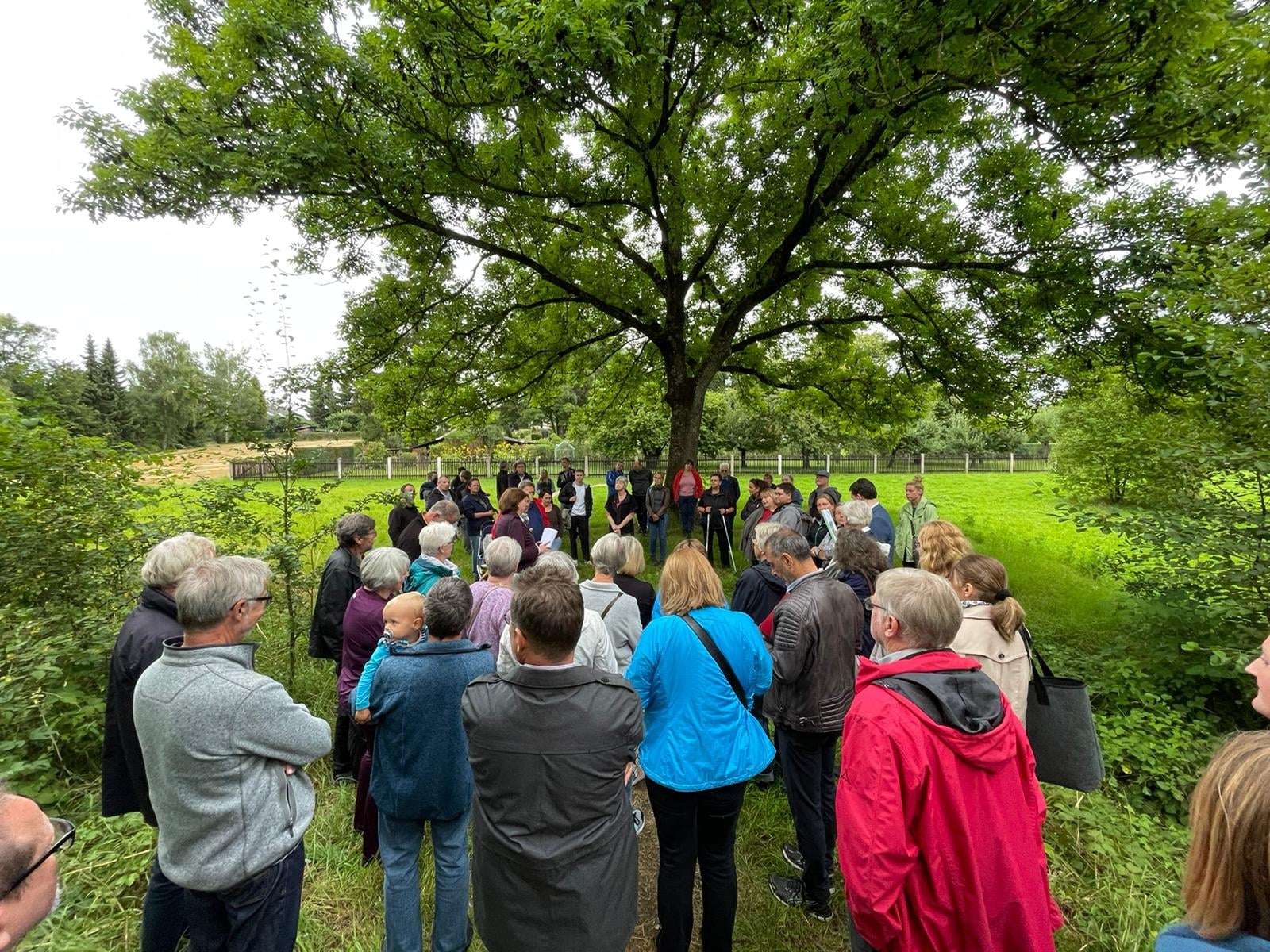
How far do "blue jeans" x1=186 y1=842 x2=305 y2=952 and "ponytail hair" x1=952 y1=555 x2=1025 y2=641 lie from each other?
3182mm

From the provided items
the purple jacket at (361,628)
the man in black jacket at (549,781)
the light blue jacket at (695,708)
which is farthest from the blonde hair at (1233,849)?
the purple jacket at (361,628)

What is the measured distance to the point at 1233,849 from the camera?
964 millimetres

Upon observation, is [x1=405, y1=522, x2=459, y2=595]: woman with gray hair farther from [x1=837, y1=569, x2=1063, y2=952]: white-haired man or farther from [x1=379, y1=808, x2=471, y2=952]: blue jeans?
[x1=837, y1=569, x2=1063, y2=952]: white-haired man

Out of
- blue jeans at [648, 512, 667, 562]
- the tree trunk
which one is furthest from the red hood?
the tree trunk

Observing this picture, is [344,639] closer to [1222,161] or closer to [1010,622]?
[1010,622]

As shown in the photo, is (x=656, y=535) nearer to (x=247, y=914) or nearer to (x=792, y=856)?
(x=792, y=856)

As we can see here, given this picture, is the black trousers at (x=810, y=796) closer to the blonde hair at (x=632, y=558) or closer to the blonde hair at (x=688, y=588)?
the blonde hair at (x=688, y=588)

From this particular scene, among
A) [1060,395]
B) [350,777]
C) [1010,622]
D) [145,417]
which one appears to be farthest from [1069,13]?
[145,417]

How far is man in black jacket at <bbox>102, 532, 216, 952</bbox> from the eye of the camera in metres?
2.29

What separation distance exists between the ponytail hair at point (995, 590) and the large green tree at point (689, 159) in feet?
13.3

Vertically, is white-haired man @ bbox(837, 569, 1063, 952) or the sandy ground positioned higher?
the sandy ground

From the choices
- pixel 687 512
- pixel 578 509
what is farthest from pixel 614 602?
pixel 687 512

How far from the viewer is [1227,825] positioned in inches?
38.5

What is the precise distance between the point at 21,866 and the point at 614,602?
8.28 feet
